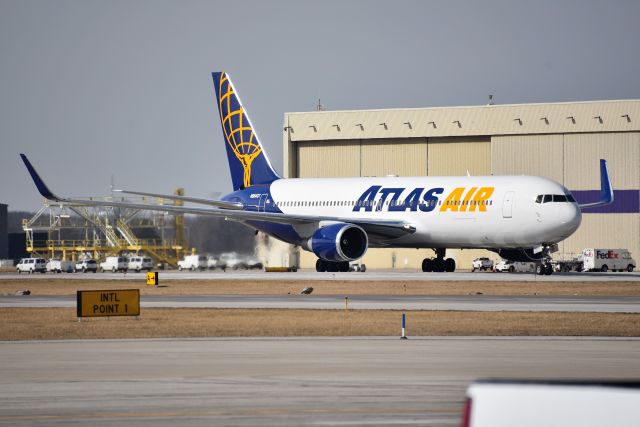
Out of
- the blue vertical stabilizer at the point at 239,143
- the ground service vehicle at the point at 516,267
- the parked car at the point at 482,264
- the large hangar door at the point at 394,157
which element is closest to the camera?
the blue vertical stabilizer at the point at 239,143

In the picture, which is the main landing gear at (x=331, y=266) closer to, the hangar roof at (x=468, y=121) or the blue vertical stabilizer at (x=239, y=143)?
the blue vertical stabilizer at (x=239, y=143)

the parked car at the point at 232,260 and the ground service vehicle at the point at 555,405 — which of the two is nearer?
the ground service vehicle at the point at 555,405

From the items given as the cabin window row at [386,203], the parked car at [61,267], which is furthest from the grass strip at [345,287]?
the parked car at [61,267]

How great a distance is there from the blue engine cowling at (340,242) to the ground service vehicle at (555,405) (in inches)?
2460

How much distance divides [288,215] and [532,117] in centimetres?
3020

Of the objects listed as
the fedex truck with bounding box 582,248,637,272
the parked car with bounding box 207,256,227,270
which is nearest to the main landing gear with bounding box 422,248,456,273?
the fedex truck with bounding box 582,248,637,272

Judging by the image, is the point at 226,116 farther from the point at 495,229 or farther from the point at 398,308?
the point at 398,308

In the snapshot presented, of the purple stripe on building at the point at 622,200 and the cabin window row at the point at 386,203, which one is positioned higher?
the purple stripe on building at the point at 622,200

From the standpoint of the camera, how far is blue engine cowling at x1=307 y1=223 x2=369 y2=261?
2758 inches

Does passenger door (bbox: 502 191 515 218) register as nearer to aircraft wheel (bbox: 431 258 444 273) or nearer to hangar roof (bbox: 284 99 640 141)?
aircraft wheel (bbox: 431 258 444 273)

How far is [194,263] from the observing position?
9406cm

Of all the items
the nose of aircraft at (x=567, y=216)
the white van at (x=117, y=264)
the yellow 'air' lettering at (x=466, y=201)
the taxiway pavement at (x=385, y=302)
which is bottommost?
the taxiway pavement at (x=385, y=302)

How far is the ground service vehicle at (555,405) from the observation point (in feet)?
23.3

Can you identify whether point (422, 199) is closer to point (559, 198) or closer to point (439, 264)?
point (439, 264)
